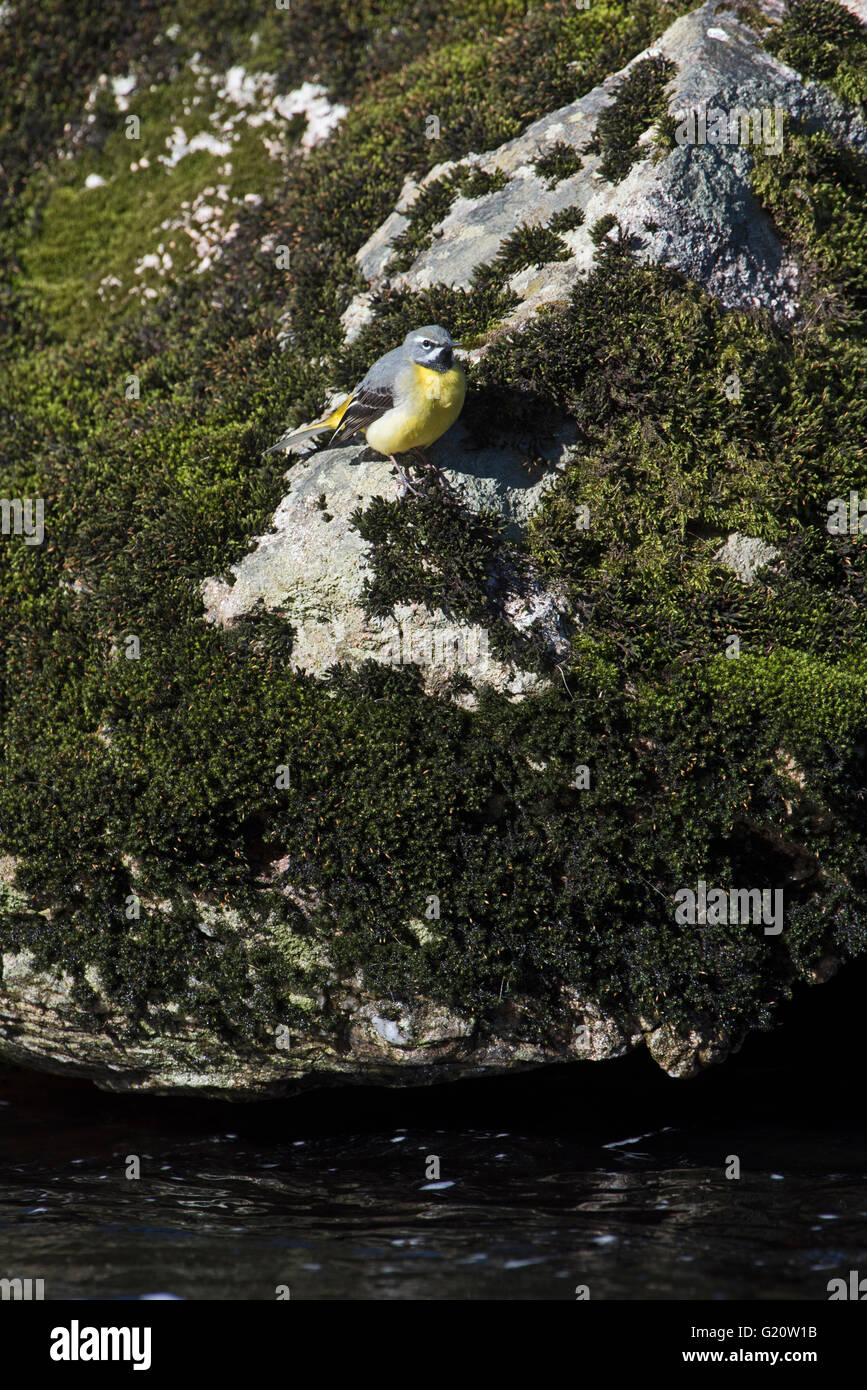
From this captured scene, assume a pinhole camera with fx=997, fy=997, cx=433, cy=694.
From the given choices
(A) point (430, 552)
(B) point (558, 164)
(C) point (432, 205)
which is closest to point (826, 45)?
(B) point (558, 164)

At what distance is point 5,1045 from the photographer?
9.58 m

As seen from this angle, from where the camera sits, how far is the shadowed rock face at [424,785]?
26.7 ft

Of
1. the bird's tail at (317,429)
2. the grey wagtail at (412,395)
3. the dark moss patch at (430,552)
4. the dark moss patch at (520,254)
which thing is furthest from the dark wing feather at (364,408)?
the dark moss patch at (520,254)

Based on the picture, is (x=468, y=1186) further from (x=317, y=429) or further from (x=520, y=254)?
(x=520, y=254)

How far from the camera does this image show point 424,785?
8.09 m

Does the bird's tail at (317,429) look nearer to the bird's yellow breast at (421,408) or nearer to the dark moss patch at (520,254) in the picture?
the bird's yellow breast at (421,408)

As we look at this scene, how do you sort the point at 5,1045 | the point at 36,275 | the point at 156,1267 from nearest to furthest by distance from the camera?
the point at 156,1267, the point at 5,1045, the point at 36,275

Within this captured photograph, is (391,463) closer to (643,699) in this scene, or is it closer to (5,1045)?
(643,699)

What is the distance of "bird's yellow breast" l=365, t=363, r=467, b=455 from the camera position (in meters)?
8.09

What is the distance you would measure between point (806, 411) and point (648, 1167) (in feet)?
22.4

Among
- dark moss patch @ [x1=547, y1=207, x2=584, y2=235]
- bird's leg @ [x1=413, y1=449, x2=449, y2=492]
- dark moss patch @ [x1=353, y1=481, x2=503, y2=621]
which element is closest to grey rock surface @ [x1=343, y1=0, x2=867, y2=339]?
dark moss patch @ [x1=547, y1=207, x2=584, y2=235]

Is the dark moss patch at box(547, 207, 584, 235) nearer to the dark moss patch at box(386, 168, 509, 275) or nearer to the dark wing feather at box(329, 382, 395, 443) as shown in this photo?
the dark moss patch at box(386, 168, 509, 275)

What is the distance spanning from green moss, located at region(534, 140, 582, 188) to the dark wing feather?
151 inches
